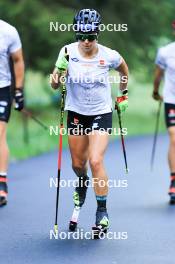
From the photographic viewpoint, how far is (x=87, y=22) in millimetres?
8789

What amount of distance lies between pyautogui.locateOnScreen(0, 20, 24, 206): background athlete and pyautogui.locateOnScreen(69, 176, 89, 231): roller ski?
1.46 metres

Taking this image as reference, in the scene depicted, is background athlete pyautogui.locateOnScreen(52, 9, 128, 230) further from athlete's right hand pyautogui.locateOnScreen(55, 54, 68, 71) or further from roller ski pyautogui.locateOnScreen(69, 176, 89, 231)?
roller ski pyautogui.locateOnScreen(69, 176, 89, 231)

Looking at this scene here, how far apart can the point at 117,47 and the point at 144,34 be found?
2362 millimetres

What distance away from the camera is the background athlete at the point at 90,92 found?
8.80 meters

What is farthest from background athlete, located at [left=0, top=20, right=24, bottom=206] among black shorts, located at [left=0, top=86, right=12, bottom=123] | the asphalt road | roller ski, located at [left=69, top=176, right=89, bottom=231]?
roller ski, located at [left=69, top=176, right=89, bottom=231]

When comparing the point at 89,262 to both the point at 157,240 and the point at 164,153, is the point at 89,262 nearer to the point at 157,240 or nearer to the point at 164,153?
the point at 157,240

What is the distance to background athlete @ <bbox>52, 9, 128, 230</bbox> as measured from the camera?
28.9 feet

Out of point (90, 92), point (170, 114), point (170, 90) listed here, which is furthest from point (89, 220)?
point (170, 90)

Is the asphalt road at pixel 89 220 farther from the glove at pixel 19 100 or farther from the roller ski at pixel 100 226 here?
the glove at pixel 19 100

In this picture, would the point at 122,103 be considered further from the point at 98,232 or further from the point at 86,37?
the point at 98,232

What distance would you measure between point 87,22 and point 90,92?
0.62 meters

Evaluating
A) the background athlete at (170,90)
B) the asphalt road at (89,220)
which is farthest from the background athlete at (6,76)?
the background athlete at (170,90)

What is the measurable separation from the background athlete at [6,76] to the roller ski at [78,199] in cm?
146

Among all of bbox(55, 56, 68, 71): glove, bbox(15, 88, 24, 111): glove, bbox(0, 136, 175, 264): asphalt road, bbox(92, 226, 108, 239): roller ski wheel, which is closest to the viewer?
bbox(0, 136, 175, 264): asphalt road
